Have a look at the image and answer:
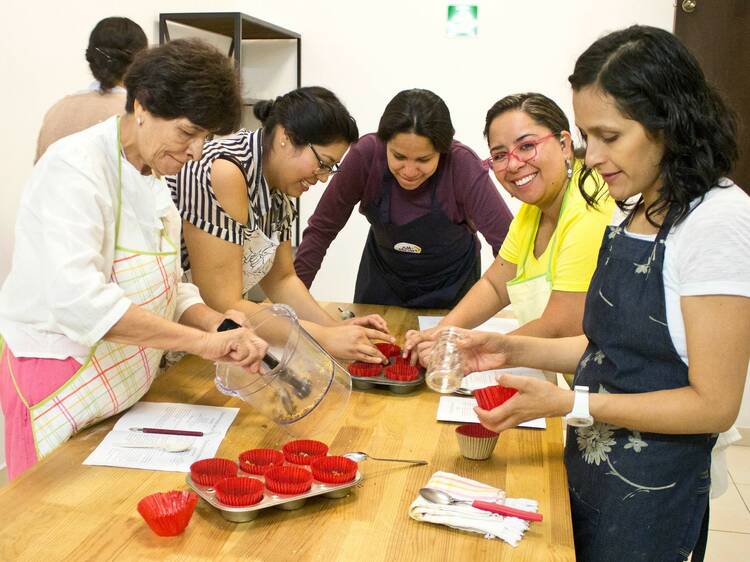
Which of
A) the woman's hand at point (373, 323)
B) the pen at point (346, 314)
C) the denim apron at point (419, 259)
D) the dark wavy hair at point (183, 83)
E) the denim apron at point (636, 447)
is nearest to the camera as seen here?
the denim apron at point (636, 447)

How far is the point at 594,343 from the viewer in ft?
4.70

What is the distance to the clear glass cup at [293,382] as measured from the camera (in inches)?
60.2

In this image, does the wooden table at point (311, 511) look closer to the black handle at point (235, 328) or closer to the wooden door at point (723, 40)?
the black handle at point (235, 328)

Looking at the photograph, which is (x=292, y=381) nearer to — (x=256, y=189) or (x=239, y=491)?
A: (x=239, y=491)

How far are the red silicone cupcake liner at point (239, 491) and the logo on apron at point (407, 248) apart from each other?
1591mm

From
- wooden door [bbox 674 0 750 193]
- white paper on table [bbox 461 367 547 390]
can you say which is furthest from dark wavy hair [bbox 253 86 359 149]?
wooden door [bbox 674 0 750 193]

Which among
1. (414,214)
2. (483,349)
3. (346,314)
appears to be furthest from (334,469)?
(414,214)

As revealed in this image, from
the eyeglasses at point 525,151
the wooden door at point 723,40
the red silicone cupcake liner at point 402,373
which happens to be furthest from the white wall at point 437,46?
the red silicone cupcake liner at point 402,373

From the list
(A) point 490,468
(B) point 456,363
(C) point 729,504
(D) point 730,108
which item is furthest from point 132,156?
(C) point 729,504

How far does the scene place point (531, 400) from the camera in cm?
133

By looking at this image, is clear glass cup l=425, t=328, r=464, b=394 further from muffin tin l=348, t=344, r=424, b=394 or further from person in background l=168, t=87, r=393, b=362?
person in background l=168, t=87, r=393, b=362

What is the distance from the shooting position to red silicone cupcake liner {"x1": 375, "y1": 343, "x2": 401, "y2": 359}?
6.55ft

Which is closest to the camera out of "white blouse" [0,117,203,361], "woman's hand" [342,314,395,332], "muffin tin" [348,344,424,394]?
"white blouse" [0,117,203,361]

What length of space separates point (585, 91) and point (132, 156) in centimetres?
87
